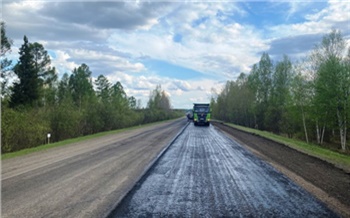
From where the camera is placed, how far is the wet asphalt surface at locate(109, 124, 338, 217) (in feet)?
19.7

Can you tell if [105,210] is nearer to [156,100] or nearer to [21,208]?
[21,208]

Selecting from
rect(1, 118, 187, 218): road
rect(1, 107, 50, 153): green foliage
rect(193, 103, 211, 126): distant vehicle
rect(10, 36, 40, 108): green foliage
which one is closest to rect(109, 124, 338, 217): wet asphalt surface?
rect(1, 118, 187, 218): road

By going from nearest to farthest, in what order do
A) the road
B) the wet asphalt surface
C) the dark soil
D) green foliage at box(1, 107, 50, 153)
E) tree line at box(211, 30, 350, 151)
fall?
the wet asphalt surface → the road → the dark soil → green foliage at box(1, 107, 50, 153) → tree line at box(211, 30, 350, 151)

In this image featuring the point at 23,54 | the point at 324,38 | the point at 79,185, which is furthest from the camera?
the point at 23,54

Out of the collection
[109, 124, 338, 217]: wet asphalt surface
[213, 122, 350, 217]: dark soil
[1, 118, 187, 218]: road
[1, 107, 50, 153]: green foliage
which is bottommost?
[213, 122, 350, 217]: dark soil

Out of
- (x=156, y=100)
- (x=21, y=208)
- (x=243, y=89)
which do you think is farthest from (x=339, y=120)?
(x=156, y=100)

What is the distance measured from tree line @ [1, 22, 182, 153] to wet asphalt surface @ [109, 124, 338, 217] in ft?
42.8

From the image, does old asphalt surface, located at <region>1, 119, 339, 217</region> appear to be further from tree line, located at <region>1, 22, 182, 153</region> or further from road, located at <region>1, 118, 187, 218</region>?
tree line, located at <region>1, 22, 182, 153</region>

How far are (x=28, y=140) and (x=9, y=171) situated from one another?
11700 mm

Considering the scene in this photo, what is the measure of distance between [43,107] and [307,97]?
29.9 meters

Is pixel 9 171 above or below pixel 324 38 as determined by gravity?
below

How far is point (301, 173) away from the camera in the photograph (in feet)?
34.0

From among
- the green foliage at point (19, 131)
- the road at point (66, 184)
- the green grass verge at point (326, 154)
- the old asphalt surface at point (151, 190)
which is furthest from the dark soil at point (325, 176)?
the green foliage at point (19, 131)

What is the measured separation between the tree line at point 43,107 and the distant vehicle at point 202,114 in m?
11.2
